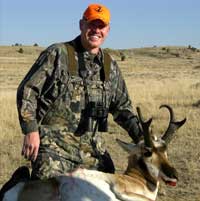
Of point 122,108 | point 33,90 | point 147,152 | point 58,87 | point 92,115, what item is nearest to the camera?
point 147,152

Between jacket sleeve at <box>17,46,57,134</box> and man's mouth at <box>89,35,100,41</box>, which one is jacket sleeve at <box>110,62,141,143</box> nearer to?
man's mouth at <box>89,35,100,41</box>

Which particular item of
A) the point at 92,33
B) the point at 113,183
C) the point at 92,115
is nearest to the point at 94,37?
the point at 92,33

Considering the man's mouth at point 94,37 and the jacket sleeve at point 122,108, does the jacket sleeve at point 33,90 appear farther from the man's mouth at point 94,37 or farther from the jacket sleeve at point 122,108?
the jacket sleeve at point 122,108

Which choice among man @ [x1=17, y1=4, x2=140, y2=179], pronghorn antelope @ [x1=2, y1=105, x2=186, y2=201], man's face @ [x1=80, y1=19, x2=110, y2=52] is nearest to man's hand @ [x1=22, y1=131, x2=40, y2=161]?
man @ [x1=17, y1=4, x2=140, y2=179]

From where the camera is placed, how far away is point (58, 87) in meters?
5.16

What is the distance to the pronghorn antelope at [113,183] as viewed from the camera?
4.65 m

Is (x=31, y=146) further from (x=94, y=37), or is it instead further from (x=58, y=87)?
(x=94, y=37)

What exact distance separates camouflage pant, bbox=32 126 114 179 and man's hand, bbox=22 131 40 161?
0.30 m

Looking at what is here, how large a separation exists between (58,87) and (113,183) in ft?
3.65

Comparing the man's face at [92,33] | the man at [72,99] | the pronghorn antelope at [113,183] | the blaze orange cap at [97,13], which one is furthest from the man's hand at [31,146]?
the blaze orange cap at [97,13]

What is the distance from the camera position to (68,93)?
17.1ft

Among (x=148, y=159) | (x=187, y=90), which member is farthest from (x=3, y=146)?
(x=187, y=90)

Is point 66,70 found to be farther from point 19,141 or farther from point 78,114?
point 19,141

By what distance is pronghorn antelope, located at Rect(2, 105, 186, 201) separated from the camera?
465cm
